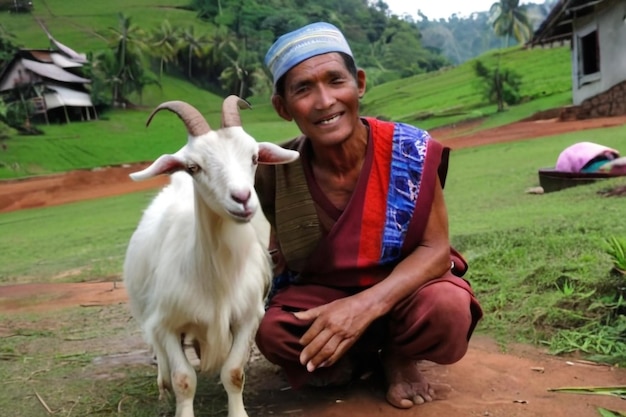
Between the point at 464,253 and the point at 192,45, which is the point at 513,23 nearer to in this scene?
the point at 192,45

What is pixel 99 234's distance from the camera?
10.7 metres

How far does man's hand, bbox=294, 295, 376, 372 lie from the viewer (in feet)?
7.89

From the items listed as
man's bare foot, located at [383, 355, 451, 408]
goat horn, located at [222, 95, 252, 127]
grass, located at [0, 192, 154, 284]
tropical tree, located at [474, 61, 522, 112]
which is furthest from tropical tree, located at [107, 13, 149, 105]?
man's bare foot, located at [383, 355, 451, 408]

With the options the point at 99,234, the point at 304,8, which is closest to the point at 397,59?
the point at 304,8

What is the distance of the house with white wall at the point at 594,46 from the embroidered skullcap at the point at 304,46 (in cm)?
1576

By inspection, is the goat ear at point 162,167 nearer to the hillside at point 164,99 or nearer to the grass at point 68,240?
the grass at point 68,240

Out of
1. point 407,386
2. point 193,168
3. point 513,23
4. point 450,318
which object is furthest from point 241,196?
point 513,23

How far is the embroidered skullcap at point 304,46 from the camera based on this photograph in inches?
101

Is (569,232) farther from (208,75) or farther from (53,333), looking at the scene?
(208,75)

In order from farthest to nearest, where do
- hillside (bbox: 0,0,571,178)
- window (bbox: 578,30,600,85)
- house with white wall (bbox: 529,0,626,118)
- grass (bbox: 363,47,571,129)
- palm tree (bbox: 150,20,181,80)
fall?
palm tree (bbox: 150,20,181,80) → grass (bbox: 363,47,571,129) → hillside (bbox: 0,0,571,178) → window (bbox: 578,30,600,85) → house with white wall (bbox: 529,0,626,118)

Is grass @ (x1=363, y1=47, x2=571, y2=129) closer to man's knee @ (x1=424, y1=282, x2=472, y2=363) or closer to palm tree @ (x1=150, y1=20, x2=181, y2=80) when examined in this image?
palm tree @ (x1=150, y1=20, x2=181, y2=80)

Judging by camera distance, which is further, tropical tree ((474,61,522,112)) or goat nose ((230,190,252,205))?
tropical tree ((474,61,522,112))

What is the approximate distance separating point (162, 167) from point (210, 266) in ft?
1.45

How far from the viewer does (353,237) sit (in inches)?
104
